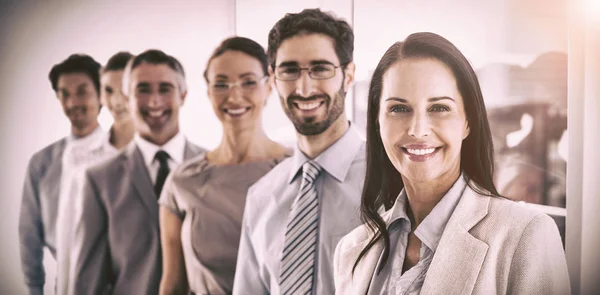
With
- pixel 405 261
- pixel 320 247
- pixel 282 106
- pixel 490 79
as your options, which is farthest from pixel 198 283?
pixel 490 79

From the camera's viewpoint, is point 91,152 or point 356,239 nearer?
point 356,239

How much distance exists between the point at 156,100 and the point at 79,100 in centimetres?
47

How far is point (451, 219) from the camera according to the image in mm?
2225

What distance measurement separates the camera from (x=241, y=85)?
9.86ft

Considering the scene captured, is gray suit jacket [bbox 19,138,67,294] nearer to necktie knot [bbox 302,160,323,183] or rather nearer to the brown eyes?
necktie knot [bbox 302,160,323,183]

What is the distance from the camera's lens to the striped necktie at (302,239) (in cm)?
267

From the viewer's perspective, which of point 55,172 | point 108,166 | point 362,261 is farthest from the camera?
point 55,172

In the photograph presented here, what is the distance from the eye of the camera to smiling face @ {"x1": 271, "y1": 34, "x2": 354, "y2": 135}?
272 cm

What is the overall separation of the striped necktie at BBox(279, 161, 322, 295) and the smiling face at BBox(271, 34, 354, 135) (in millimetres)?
193

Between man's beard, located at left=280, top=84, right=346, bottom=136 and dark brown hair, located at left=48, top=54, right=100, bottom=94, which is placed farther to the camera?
dark brown hair, located at left=48, top=54, right=100, bottom=94

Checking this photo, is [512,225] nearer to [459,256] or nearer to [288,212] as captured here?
[459,256]

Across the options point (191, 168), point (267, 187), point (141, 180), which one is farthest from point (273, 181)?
point (141, 180)

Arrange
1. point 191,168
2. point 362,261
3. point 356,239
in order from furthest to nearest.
Result: point 191,168, point 356,239, point 362,261

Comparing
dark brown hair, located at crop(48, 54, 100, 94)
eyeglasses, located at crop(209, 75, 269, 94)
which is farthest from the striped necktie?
dark brown hair, located at crop(48, 54, 100, 94)
